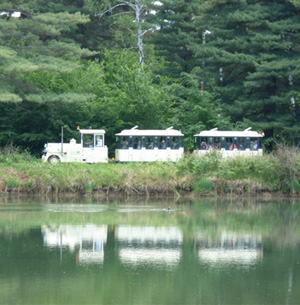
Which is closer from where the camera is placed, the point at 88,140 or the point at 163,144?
the point at 88,140

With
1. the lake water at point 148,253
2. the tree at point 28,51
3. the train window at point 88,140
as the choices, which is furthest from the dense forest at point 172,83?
the lake water at point 148,253

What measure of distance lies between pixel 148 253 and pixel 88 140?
2088cm

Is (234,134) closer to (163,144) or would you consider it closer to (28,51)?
(163,144)

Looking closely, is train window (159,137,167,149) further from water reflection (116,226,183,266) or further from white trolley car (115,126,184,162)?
water reflection (116,226,183,266)

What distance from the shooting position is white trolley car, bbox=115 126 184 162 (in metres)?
43.6

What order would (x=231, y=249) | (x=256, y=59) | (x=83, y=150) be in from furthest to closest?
(x=256, y=59) → (x=83, y=150) → (x=231, y=249)

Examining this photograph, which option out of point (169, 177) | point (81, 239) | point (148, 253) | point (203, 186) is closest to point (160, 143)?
point (169, 177)

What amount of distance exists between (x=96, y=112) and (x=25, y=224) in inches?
762

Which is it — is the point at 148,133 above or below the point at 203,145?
above

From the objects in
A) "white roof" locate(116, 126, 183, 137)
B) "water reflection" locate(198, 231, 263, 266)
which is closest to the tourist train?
"white roof" locate(116, 126, 183, 137)

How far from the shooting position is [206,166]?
126ft

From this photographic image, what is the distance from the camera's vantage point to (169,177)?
126ft

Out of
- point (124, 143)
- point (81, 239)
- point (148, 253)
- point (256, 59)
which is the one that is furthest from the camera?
point (256, 59)

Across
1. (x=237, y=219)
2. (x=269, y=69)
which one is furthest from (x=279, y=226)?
(x=269, y=69)
